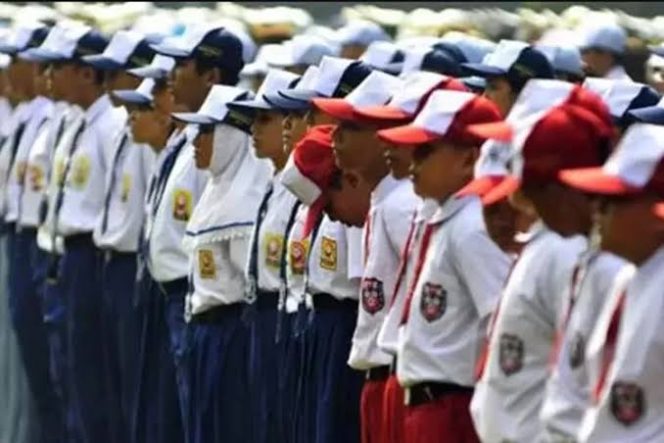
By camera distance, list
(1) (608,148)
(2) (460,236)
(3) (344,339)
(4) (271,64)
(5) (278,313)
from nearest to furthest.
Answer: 1. (1) (608,148)
2. (2) (460,236)
3. (3) (344,339)
4. (5) (278,313)
5. (4) (271,64)

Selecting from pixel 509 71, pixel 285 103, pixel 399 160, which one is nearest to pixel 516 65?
pixel 509 71

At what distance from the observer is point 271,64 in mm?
16391

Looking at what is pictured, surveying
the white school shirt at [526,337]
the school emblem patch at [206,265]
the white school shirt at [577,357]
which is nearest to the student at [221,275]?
the school emblem patch at [206,265]

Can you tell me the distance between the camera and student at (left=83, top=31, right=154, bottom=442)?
15438mm

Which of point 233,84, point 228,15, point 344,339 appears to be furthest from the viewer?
point 228,15

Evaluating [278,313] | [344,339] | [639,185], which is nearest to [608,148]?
[639,185]

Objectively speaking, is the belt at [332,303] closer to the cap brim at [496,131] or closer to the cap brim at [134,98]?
the cap brim at [496,131]

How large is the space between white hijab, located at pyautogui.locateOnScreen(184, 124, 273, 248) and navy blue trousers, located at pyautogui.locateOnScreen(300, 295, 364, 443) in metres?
1.27

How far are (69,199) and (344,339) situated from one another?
411 cm

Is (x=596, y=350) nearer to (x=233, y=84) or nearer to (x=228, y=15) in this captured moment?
(x=233, y=84)

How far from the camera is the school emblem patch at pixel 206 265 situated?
13547 millimetres

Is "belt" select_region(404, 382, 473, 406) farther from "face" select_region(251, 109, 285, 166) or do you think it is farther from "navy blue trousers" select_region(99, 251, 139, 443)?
"navy blue trousers" select_region(99, 251, 139, 443)

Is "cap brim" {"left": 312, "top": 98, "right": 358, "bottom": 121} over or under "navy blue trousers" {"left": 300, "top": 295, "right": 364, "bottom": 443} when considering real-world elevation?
over

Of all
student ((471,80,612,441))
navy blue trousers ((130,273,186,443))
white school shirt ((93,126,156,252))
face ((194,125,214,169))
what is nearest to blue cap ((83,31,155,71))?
white school shirt ((93,126,156,252))
